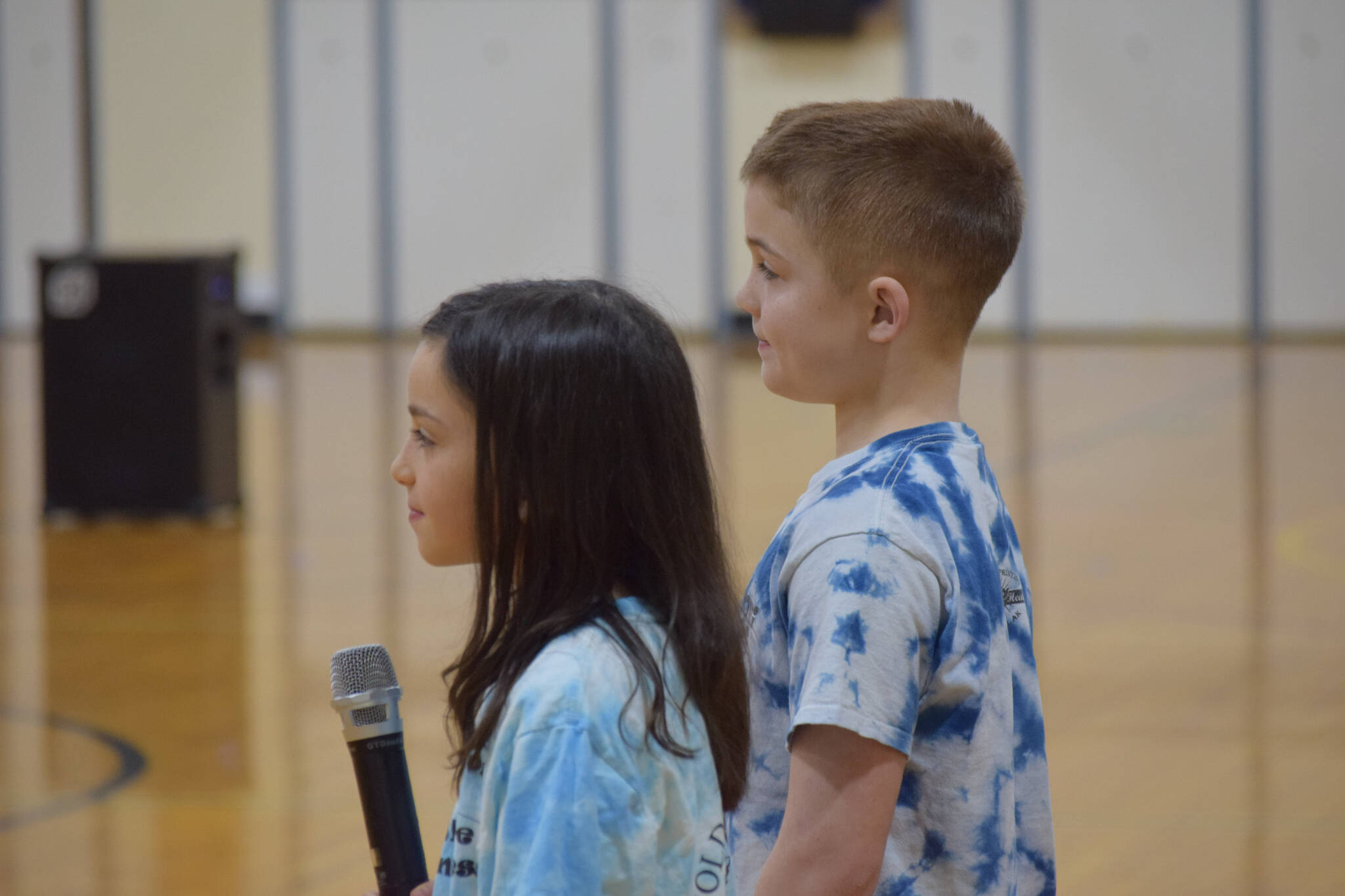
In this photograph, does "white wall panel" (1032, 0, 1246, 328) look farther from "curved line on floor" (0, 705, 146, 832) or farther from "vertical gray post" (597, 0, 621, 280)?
"curved line on floor" (0, 705, 146, 832)

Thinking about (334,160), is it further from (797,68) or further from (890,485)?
(890,485)

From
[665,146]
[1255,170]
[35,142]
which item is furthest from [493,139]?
[1255,170]

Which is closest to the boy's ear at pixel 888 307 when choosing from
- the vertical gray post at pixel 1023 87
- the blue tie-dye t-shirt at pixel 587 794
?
the blue tie-dye t-shirt at pixel 587 794

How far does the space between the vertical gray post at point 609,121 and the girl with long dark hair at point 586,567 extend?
1438cm

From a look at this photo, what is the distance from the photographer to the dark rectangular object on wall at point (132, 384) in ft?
22.0

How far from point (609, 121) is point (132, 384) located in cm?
931

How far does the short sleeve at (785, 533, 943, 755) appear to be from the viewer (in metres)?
1.18

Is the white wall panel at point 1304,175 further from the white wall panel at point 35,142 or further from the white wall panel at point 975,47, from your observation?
the white wall panel at point 35,142

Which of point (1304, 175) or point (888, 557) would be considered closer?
point (888, 557)

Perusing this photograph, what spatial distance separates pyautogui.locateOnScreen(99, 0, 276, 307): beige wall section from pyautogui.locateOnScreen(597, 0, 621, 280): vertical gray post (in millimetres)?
3043

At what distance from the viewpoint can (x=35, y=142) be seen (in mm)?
16016

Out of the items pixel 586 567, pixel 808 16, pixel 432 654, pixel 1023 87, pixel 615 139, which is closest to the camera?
pixel 586 567

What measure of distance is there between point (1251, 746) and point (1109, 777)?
43cm

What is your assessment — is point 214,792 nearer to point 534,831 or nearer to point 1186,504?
point 534,831
